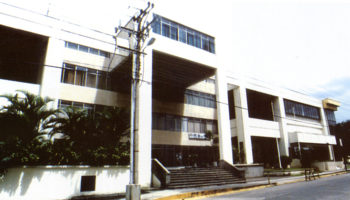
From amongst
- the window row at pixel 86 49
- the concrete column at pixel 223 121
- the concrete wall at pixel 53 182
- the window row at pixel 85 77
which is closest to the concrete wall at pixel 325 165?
the concrete column at pixel 223 121

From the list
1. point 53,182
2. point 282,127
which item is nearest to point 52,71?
point 53,182

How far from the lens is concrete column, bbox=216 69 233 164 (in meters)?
23.4

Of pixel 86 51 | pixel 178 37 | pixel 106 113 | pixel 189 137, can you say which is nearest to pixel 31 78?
pixel 86 51

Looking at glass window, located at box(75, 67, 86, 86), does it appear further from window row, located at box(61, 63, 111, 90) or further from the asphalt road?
the asphalt road

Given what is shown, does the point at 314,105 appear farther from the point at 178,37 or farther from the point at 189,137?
the point at 178,37

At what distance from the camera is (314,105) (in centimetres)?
4666

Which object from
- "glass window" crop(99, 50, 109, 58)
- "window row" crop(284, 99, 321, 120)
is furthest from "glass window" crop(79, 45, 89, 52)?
"window row" crop(284, 99, 321, 120)

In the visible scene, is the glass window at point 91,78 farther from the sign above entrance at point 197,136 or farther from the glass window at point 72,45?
the sign above entrance at point 197,136

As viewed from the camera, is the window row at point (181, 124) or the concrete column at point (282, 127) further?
the concrete column at point (282, 127)

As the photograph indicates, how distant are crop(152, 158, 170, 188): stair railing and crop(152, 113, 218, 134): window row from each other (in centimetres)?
747

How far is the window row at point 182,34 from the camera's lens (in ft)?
73.8

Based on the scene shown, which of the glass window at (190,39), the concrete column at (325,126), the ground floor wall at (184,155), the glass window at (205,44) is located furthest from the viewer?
the concrete column at (325,126)

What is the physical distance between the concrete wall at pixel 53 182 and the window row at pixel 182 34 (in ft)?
45.7

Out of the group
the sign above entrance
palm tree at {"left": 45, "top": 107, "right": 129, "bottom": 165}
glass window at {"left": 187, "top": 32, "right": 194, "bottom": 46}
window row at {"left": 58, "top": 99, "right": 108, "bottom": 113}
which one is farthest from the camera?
the sign above entrance
